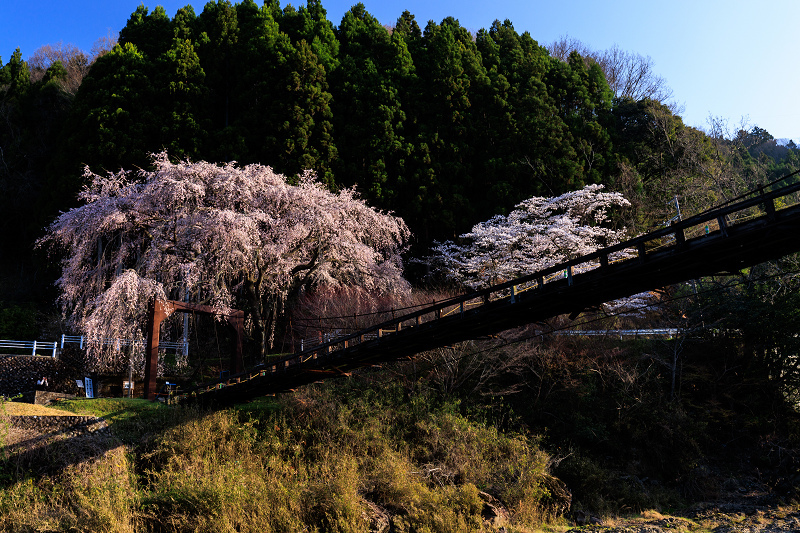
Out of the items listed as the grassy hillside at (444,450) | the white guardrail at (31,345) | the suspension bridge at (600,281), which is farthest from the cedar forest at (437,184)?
the suspension bridge at (600,281)

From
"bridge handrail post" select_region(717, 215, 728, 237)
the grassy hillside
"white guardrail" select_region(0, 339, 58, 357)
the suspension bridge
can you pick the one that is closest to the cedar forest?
the grassy hillside

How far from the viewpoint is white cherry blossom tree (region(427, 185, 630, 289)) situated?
18.5m

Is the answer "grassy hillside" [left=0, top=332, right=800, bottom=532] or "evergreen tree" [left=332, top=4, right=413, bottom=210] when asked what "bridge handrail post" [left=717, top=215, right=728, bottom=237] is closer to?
"grassy hillside" [left=0, top=332, right=800, bottom=532]

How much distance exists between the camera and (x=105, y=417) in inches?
447

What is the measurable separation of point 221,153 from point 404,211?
27.1 ft

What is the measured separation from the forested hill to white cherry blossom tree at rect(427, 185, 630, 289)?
1.57 meters

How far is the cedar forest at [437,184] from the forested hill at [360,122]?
10cm

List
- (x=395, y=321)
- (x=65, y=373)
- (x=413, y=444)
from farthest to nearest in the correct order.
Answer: (x=65, y=373) → (x=413, y=444) → (x=395, y=321)

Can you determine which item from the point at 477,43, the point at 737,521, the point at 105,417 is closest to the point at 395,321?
the point at 105,417

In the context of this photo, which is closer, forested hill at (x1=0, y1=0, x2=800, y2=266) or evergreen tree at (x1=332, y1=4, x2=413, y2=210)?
forested hill at (x1=0, y1=0, x2=800, y2=266)

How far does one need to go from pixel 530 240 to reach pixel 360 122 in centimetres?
1025

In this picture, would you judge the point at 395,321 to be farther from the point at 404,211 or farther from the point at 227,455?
the point at 404,211

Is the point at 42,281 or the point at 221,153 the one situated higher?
the point at 221,153

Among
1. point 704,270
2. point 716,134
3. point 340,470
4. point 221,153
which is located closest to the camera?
point 704,270
